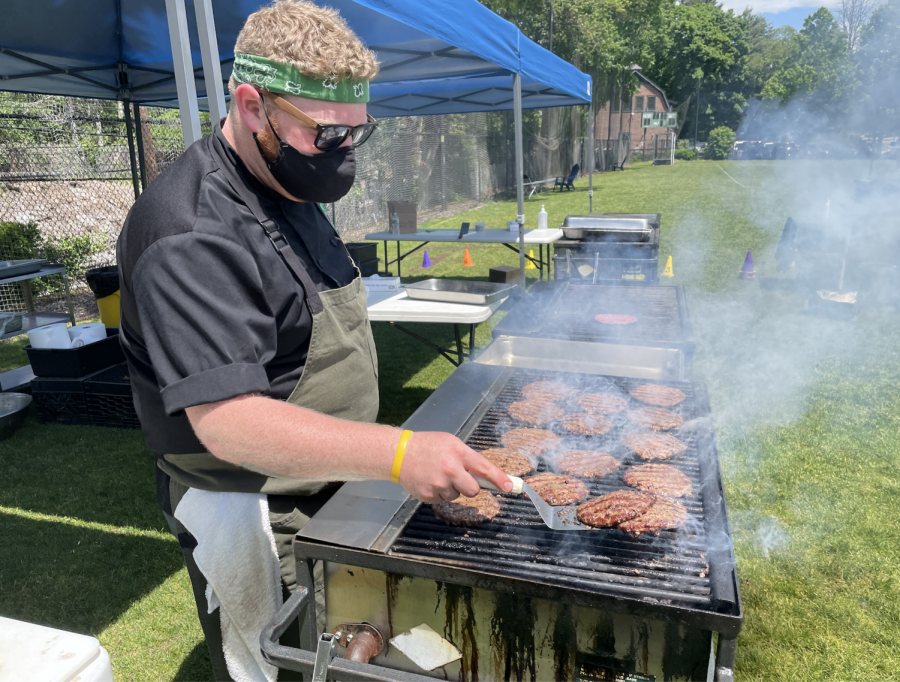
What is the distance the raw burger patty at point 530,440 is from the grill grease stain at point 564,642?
744mm

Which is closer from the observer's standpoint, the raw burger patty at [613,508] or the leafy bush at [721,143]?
the raw burger patty at [613,508]

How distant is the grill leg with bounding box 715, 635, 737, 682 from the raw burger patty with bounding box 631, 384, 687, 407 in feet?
4.25

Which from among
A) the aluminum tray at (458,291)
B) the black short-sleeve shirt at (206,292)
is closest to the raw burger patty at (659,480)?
the black short-sleeve shirt at (206,292)

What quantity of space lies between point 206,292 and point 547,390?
5.96 ft

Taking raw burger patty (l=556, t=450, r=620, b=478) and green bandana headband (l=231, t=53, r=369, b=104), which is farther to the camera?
raw burger patty (l=556, t=450, r=620, b=478)

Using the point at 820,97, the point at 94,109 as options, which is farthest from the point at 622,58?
the point at 94,109

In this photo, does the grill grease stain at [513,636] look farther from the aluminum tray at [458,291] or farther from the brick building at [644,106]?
the brick building at [644,106]

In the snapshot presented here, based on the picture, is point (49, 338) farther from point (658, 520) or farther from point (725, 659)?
point (725, 659)

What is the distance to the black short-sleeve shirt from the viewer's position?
1.32 m

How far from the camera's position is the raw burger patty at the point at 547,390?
2.76 metres

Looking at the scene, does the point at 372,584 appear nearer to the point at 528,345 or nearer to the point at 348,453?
the point at 348,453

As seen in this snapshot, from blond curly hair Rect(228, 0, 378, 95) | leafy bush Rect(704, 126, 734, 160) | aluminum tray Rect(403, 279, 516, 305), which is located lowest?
aluminum tray Rect(403, 279, 516, 305)

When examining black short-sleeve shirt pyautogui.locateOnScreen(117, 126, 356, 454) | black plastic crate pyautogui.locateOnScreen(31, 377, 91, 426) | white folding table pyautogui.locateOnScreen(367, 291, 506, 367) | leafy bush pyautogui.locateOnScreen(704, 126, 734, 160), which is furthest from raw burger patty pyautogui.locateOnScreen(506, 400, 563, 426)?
leafy bush pyautogui.locateOnScreen(704, 126, 734, 160)

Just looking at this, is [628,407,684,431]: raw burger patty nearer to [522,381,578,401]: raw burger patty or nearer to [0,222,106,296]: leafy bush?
[522,381,578,401]: raw burger patty
